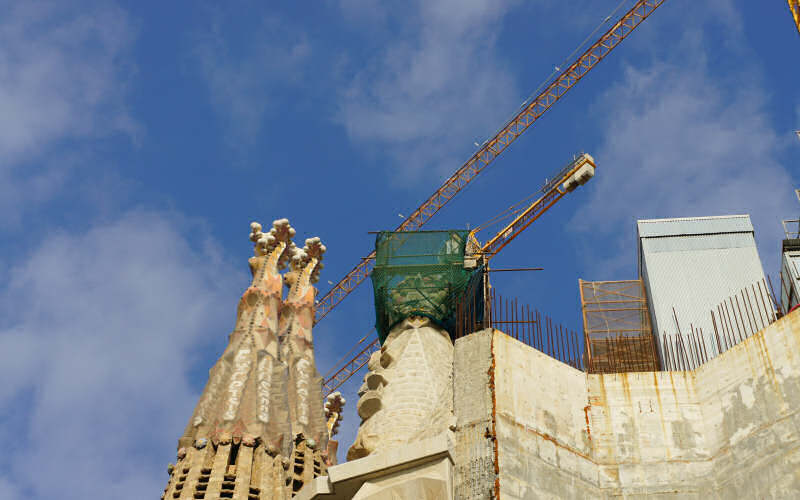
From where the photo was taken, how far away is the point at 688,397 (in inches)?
662

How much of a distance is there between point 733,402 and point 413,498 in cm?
557

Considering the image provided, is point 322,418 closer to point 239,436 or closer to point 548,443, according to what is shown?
point 239,436

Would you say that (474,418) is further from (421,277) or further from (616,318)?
(616,318)

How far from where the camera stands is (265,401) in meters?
39.7

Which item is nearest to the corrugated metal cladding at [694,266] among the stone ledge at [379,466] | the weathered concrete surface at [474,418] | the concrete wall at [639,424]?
the concrete wall at [639,424]

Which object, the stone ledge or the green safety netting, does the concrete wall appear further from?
→ the green safety netting

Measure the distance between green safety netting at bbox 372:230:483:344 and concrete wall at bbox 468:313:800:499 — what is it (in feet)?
27.9

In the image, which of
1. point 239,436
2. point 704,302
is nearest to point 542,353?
point 704,302

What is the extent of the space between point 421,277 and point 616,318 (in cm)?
618

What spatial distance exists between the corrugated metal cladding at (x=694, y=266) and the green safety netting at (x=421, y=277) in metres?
5.10

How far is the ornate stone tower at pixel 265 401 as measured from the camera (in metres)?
36.2

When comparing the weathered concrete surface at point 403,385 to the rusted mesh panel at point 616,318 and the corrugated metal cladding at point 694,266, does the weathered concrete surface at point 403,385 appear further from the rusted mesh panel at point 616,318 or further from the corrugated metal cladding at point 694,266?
the corrugated metal cladding at point 694,266

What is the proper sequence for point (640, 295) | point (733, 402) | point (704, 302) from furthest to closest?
point (640, 295)
point (704, 302)
point (733, 402)

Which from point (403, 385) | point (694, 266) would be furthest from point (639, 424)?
point (694, 266)
